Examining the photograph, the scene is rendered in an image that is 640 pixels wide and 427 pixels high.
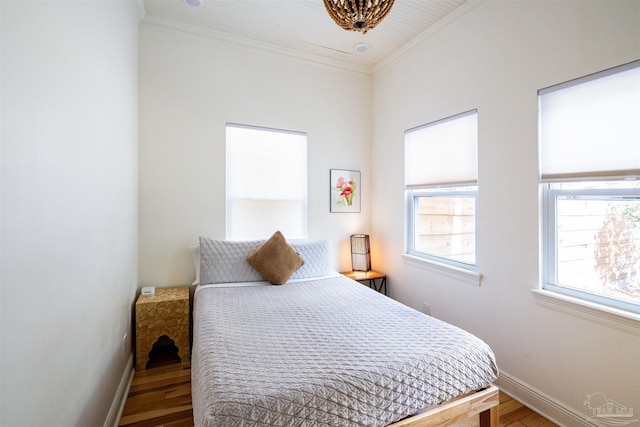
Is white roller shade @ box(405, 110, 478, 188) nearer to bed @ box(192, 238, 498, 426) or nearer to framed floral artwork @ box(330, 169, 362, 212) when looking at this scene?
framed floral artwork @ box(330, 169, 362, 212)

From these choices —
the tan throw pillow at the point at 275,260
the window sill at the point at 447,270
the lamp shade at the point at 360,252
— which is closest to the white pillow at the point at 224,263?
the tan throw pillow at the point at 275,260

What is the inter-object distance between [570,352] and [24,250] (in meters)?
2.74

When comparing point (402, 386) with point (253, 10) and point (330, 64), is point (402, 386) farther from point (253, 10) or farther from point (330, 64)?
point (330, 64)

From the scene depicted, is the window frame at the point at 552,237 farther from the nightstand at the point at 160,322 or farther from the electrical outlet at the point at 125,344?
the electrical outlet at the point at 125,344

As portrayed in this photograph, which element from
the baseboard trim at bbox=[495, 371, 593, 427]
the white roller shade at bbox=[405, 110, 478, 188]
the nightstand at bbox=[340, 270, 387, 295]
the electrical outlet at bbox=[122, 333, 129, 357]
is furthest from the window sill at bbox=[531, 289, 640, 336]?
the electrical outlet at bbox=[122, 333, 129, 357]

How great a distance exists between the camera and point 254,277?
9.01ft

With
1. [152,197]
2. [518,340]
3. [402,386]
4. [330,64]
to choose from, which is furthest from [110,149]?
[518,340]

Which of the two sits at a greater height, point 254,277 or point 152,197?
point 152,197

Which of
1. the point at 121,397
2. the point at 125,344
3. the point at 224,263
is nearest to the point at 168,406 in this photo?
the point at 121,397

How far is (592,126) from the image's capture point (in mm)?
1728

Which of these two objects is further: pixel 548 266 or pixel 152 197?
pixel 152 197

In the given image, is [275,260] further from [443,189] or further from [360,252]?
[443,189]

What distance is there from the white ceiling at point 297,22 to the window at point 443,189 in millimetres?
952

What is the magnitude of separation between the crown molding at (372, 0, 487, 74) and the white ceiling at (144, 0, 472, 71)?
2cm
